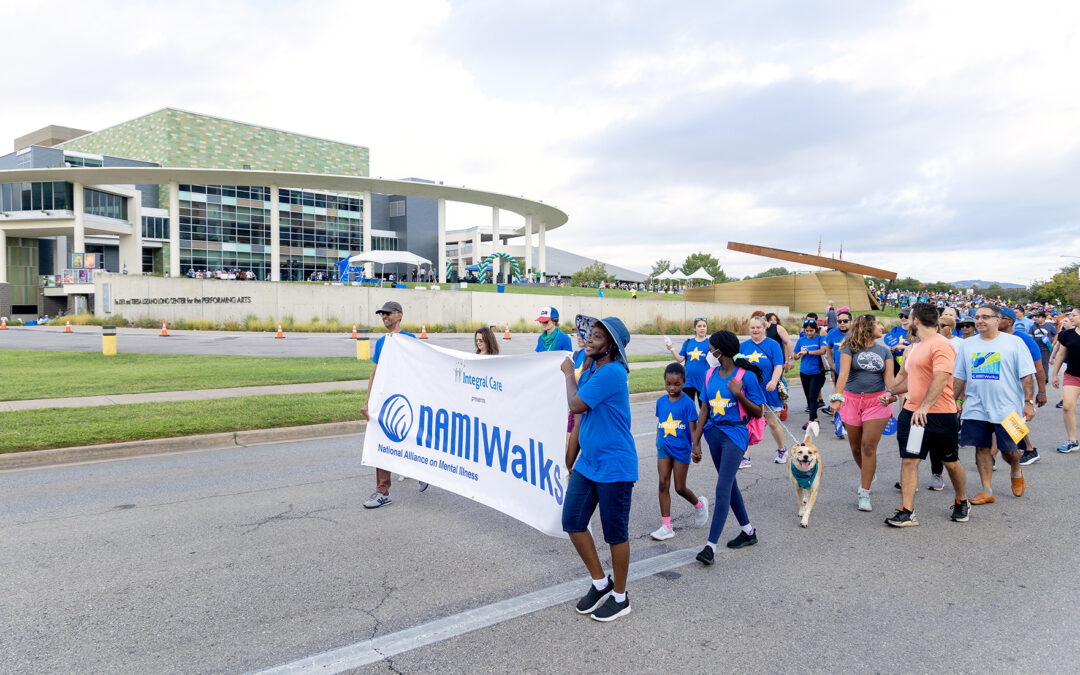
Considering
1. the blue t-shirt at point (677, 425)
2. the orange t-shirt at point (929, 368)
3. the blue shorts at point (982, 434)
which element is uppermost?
the orange t-shirt at point (929, 368)

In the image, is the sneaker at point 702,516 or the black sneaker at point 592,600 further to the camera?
the sneaker at point 702,516

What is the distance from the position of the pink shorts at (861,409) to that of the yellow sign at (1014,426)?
110 centimetres

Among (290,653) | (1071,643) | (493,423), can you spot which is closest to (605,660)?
(290,653)

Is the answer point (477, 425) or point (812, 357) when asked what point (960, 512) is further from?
point (812, 357)

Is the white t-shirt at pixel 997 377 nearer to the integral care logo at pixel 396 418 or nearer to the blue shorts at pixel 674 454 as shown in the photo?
the blue shorts at pixel 674 454

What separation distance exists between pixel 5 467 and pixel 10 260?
73.5 metres

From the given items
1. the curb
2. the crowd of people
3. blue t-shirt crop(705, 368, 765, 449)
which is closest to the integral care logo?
the crowd of people

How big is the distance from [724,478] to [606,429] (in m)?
1.56

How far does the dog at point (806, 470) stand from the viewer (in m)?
5.64

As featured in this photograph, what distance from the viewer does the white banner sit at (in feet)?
15.5

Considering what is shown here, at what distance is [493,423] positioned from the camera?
537 cm

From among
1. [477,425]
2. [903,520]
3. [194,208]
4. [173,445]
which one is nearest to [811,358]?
[903,520]

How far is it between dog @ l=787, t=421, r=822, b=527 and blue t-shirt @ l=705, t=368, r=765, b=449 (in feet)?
2.61

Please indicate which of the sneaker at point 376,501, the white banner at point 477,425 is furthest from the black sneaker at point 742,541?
the sneaker at point 376,501
